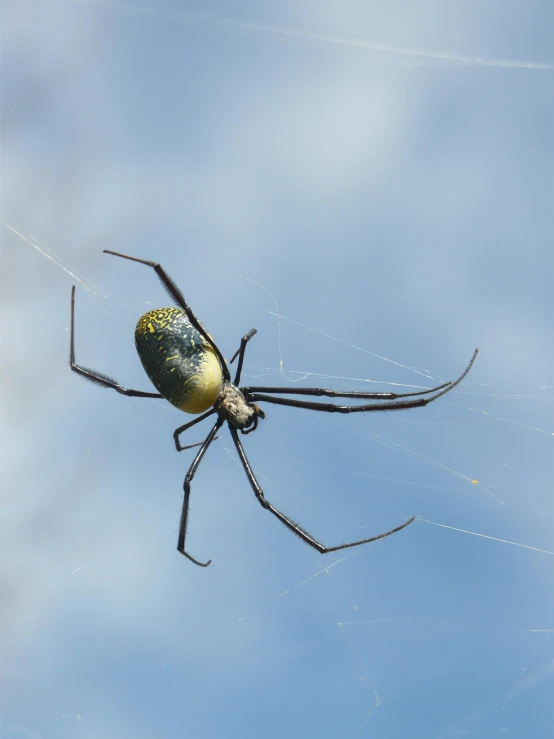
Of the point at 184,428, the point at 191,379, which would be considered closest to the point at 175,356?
Answer: the point at 191,379

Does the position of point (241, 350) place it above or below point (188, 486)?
above

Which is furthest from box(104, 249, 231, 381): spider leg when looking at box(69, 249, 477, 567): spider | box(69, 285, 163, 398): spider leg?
box(69, 285, 163, 398): spider leg

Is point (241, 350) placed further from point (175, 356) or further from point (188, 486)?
point (188, 486)

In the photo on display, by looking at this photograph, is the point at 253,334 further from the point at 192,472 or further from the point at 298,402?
the point at 192,472

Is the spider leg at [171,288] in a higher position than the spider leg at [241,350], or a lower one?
higher

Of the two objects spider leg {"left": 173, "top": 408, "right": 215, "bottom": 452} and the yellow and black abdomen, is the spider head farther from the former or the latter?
the yellow and black abdomen

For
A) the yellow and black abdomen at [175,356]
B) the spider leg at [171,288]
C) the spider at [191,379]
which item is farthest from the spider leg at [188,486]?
the spider leg at [171,288]

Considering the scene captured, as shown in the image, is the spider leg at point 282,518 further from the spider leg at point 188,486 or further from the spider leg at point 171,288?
the spider leg at point 171,288
